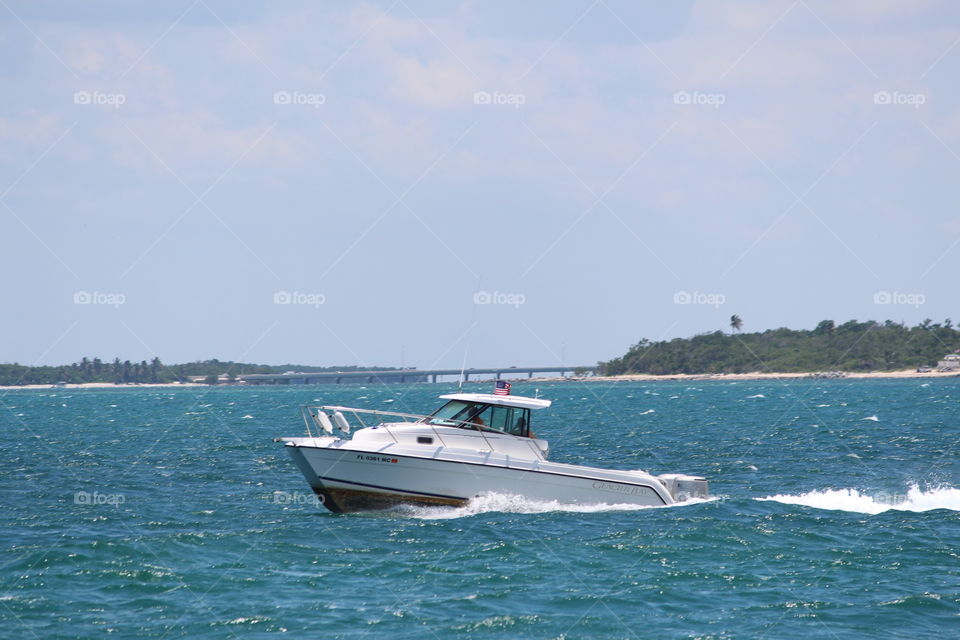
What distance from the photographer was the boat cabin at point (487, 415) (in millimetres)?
25128

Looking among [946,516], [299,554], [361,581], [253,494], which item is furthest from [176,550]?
[946,516]

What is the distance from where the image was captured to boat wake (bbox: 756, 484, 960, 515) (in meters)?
25.2

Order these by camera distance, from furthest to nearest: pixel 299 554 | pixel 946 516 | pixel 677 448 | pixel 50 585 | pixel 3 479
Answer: pixel 677 448, pixel 3 479, pixel 946 516, pixel 299 554, pixel 50 585

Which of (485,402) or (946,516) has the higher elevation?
(485,402)

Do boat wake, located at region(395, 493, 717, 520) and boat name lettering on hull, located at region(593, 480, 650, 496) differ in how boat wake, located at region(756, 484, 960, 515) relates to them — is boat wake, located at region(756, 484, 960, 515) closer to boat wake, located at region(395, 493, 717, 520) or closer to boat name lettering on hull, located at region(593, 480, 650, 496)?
boat name lettering on hull, located at region(593, 480, 650, 496)

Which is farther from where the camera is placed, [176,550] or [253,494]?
[253,494]

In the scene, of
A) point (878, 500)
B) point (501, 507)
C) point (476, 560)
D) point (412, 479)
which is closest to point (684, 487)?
point (501, 507)

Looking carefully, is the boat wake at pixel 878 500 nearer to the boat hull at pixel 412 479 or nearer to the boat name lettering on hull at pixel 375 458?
the boat hull at pixel 412 479

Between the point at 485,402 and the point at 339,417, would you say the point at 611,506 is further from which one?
the point at 339,417

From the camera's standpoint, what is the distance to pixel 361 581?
56.4 ft

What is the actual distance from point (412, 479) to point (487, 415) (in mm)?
2550

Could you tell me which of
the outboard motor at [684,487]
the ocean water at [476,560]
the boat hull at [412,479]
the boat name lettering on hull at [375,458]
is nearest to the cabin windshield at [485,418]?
the boat hull at [412,479]

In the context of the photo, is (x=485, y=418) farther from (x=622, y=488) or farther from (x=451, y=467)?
(x=622, y=488)

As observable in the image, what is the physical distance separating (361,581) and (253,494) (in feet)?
35.4
